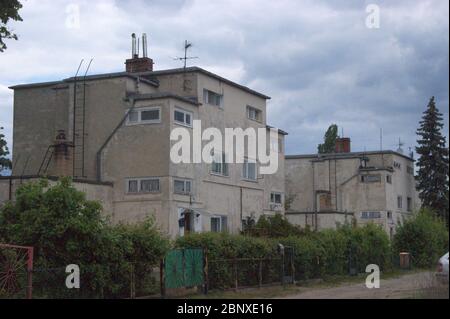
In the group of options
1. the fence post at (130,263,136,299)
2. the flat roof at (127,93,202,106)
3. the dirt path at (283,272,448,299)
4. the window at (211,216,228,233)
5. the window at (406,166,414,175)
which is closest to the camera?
the fence post at (130,263,136,299)

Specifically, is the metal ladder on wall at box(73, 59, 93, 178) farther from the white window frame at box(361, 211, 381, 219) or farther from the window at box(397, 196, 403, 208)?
the window at box(397, 196, 403, 208)

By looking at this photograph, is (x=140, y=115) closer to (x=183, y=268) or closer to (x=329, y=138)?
(x=183, y=268)

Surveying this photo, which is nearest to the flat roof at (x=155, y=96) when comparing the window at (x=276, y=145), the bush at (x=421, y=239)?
the window at (x=276, y=145)

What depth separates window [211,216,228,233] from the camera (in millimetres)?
39650

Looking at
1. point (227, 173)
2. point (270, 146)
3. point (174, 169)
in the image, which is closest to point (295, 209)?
point (270, 146)

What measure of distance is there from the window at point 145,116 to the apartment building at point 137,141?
0.17 ft

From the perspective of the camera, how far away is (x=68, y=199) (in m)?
23.0

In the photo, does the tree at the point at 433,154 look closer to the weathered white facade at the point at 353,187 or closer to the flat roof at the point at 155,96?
the flat roof at the point at 155,96

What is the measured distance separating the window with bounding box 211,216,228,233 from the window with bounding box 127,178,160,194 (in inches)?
197

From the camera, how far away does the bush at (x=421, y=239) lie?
41.8 m

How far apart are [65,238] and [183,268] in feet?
14.3

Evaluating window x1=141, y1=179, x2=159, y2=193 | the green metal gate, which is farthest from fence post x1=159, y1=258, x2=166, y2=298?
window x1=141, y1=179, x2=159, y2=193

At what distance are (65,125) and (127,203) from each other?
6.49 metres
